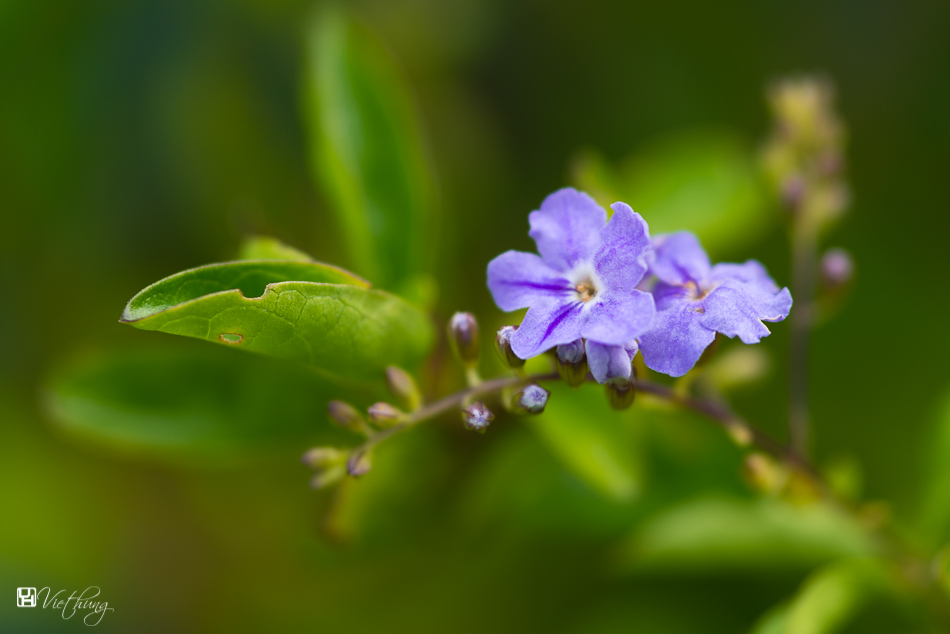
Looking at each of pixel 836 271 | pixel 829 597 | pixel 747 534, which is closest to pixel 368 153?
pixel 836 271

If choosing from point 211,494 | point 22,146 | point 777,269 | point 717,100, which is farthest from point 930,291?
point 22,146

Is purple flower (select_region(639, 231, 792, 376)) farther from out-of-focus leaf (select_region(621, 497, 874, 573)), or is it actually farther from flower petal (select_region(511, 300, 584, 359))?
out-of-focus leaf (select_region(621, 497, 874, 573))

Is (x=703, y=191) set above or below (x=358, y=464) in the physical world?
above

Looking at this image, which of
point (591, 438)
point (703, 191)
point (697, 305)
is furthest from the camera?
point (703, 191)

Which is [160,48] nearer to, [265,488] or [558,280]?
[265,488]

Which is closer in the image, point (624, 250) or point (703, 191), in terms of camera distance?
point (624, 250)

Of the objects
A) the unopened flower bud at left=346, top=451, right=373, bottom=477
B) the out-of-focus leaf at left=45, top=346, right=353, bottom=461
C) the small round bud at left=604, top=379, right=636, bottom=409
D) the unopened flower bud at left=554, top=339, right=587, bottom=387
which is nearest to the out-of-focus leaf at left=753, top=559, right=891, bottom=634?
the small round bud at left=604, top=379, right=636, bottom=409

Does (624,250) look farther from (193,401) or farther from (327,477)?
(193,401)

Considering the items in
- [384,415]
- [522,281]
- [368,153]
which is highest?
[368,153]
